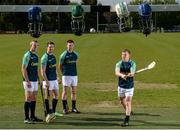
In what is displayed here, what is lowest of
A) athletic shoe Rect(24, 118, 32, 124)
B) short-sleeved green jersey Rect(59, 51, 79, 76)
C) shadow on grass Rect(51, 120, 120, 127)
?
shadow on grass Rect(51, 120, 120, 127)

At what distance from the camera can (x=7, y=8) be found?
17.3 metres

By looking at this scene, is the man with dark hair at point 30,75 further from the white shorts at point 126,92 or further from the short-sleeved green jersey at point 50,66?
the white shorts at point 126,92

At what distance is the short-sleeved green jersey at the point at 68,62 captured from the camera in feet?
64.7

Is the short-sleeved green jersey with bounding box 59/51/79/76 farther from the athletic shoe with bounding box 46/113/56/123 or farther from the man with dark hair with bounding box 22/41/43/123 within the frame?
the athletic shoe with bounding box 46/113/56/123

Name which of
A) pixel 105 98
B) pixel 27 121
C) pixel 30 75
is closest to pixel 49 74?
pixel 30 75

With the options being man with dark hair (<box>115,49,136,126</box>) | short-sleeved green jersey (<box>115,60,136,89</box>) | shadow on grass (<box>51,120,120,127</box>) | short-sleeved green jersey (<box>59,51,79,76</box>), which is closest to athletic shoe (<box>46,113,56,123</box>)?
shadow on grass (<box>51,120,120,127</box>)

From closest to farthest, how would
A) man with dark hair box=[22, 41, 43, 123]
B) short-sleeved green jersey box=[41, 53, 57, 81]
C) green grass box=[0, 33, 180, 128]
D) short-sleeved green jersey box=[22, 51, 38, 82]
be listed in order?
man with dark hair box=[22, 41, 43, 123] → short-sleeved green jersey box=[22, 51, 38, 82] → green grass box=[0, 33, 180, 128] → short-sleeved green jersey box=[41, 53, 57, 81]

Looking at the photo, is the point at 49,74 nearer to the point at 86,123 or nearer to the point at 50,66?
the point at 50,66

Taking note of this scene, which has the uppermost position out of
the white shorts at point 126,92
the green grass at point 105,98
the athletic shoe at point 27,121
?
the white shorts at point 126,92

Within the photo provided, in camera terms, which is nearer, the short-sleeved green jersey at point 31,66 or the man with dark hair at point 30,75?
the man with dark hair at point 30,75

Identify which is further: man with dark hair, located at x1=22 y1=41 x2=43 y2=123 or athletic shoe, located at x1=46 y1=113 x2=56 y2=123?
athletic shoe, located at x1=46 y1=113 x2=56 y2=123

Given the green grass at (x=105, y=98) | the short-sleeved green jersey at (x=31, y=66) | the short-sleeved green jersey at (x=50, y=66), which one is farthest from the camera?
the short-sleeved green jersey at (x=50, y=66)

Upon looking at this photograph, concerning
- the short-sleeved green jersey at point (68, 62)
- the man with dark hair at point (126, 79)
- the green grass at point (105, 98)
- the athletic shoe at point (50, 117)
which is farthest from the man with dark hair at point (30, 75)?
the man with dark hair at point (126, 79)

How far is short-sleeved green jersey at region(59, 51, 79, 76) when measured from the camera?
19.7m
